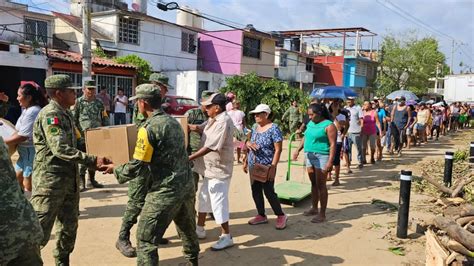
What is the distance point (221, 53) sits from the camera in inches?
1270

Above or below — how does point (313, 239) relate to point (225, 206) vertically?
below

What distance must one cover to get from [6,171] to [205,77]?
2424 cm

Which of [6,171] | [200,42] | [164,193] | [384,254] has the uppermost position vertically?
[200,42]

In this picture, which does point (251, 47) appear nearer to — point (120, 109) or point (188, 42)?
point (188, 42)

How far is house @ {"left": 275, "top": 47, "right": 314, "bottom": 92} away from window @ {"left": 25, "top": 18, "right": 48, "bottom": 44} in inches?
773

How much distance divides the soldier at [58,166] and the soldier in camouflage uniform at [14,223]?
1.25 m

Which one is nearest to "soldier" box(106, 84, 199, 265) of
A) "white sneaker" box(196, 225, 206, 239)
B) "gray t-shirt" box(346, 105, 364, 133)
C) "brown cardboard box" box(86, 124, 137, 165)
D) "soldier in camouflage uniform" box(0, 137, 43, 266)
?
"brown cardboard box" box(86, 124, 137, 165)

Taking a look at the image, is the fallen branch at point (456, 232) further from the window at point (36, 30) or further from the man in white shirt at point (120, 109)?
the window at point (36, 30)

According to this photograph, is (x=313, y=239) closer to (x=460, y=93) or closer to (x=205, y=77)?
(x=205, y=77)

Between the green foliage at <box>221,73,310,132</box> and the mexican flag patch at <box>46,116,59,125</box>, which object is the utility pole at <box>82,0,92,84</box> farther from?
the mexican flag patch at <box>46,116,59,125</box>

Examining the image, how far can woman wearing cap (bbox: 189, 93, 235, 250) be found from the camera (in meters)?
4.52

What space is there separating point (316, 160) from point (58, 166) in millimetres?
3546

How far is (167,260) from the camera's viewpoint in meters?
4.43

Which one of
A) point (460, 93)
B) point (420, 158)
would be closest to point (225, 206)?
point (420, 158)
